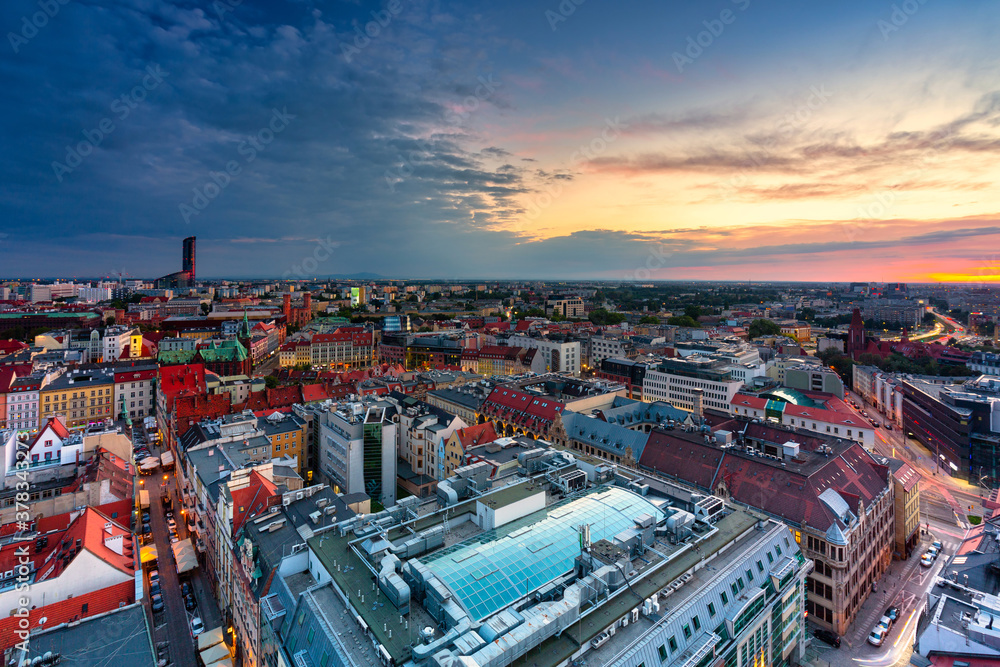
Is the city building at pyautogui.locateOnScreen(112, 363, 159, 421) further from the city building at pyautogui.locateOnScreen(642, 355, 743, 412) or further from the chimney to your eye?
the chimney

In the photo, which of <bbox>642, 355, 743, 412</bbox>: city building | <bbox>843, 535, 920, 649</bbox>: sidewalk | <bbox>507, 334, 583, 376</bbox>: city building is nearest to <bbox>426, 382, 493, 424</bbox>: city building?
<bbox>507, 334, 583, 376</bbox>: city building

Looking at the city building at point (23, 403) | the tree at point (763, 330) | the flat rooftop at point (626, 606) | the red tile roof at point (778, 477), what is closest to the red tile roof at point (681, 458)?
the red tile roof at point (778, 477)

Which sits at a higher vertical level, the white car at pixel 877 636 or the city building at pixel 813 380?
the city building at pixel 813 380

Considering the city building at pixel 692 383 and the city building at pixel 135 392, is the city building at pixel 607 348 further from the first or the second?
the city building at pixel 135 392

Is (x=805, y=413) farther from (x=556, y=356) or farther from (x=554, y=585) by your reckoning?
(x=554, y=585)

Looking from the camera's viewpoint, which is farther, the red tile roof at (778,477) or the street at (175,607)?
the red tile roof at (778,477)

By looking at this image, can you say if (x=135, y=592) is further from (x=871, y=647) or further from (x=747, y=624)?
(x=871, y=647)

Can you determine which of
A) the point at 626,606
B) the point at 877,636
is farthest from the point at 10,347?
the point at 877,636


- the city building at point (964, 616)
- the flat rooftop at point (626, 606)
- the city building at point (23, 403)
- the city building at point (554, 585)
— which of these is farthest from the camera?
the city building at point (23, 403)
